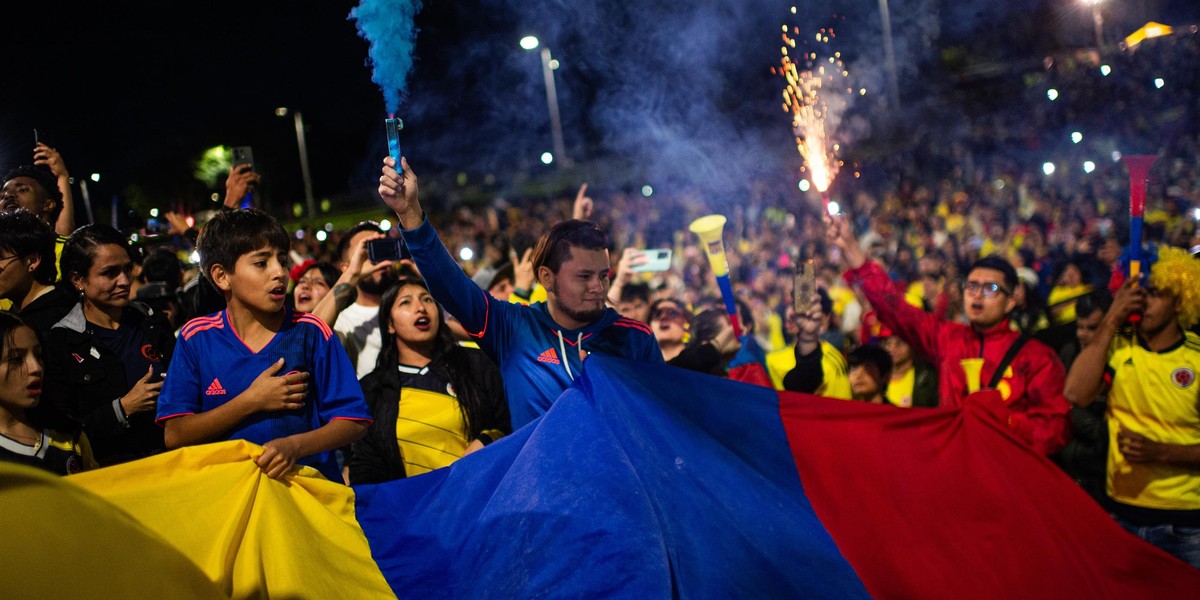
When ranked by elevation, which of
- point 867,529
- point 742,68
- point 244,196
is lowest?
point 867,529

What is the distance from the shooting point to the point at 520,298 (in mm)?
7410

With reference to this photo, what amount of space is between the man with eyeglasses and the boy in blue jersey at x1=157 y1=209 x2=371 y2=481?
128 inches

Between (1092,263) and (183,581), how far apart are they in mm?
11153

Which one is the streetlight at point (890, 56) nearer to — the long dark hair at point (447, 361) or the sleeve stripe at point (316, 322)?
the long dark hair at point (447, 361)

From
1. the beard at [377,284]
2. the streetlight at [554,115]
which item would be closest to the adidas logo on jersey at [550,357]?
the beard at [377,284]

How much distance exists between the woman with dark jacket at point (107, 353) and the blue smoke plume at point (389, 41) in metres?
1.63

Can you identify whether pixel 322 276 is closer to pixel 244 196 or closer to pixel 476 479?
pixel 244 196

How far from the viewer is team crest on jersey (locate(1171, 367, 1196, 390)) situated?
16.3 feet

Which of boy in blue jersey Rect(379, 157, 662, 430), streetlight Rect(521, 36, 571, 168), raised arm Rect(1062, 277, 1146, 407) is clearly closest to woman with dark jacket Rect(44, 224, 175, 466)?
boy in blue jersey Rect(379, 157, 662, 430)

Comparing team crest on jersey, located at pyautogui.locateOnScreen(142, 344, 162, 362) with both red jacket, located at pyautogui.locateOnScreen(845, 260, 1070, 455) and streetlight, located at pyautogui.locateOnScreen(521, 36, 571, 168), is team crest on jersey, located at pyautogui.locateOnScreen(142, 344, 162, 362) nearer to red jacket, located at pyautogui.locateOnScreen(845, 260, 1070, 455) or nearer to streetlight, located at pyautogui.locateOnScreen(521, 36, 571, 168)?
red jacket, located at pyautogui.locateOnScreen(845, 260, 1070, 455)

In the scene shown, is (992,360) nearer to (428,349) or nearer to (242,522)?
(428,349)

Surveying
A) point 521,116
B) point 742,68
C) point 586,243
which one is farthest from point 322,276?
point 521,116

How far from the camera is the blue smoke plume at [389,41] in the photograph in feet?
13.2

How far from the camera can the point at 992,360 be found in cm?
535
